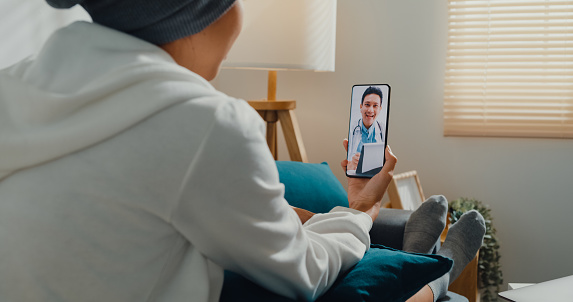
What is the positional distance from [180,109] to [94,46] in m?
0.14

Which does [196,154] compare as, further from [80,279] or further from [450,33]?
[450,33]

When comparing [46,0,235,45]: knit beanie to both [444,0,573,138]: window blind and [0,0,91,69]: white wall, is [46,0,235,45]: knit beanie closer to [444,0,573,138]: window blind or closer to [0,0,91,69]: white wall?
[0,0,91,69]: white wall

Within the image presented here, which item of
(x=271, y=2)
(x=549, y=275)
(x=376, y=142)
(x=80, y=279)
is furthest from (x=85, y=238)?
(x=549, y=275)

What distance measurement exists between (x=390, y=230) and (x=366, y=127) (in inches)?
18.4

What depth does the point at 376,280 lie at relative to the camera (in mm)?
880

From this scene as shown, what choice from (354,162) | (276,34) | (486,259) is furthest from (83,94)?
(486,259)

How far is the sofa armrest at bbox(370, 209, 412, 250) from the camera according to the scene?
1.77 meters

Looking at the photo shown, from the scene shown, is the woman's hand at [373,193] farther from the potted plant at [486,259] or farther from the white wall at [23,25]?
the potted plant at [486,259]

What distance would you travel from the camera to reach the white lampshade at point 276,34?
6.61 feet

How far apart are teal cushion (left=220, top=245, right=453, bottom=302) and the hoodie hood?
0.30 metres

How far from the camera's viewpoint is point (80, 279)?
665mm

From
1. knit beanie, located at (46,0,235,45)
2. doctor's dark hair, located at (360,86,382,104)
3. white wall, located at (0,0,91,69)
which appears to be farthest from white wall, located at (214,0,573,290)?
knit beanie, located at (46,0,235,45)

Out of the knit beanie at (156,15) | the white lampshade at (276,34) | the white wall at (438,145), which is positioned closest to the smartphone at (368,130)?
the white lampshade at (276,34)

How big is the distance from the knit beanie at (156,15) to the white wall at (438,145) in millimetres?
2165
